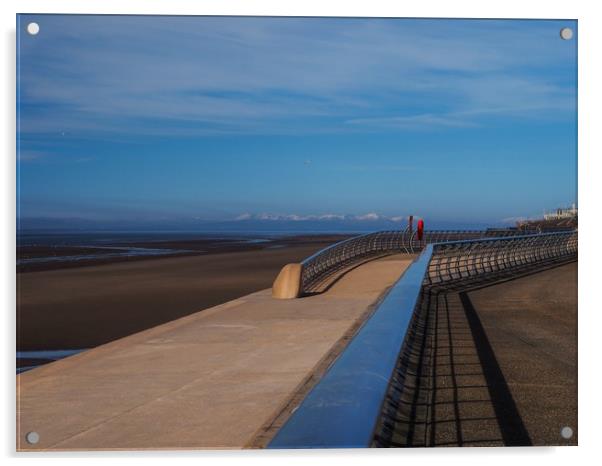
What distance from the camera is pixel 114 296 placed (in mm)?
19953

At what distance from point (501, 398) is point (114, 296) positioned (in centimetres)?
1504

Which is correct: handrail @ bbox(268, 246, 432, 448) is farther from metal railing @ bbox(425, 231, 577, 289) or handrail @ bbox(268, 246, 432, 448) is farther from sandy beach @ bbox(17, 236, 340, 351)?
metal railing @ bbox(425, 231, 577, 289)

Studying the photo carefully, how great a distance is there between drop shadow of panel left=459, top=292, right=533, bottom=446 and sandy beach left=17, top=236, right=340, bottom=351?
11.2 ft

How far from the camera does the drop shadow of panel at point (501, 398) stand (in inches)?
206

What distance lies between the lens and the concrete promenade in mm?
5062

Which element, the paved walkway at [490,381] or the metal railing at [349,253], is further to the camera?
the metal railing at [349,253]

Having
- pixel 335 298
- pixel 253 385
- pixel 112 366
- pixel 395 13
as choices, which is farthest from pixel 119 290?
pixel 395 13

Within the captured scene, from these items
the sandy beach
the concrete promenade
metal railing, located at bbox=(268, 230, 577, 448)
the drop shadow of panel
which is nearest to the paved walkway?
the drop shadow of panel

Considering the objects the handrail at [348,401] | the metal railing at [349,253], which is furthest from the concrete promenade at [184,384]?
the metal railing at [349,253]

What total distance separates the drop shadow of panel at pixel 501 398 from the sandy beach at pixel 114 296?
11.2ft

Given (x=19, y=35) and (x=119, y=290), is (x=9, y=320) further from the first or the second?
(x=119, y=290)

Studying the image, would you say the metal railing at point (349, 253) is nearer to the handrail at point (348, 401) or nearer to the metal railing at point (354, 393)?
the metal railing at point (354, 393)

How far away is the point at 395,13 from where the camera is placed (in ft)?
17.3

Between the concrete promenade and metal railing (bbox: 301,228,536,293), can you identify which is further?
metal railing (bbox: 301,228,536,293)
